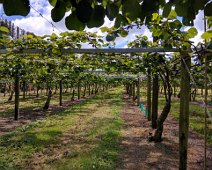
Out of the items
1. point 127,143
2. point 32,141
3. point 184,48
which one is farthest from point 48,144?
point 184,48

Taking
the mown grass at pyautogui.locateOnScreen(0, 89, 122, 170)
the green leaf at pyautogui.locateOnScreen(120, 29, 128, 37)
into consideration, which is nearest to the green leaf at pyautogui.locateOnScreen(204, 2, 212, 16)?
the green leaf at pyautogui.locateOnScreen(120, 29, 128, 37)

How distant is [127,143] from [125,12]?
858 cm

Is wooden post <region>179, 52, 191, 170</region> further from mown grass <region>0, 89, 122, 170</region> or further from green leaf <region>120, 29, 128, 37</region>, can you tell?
green leaf <region>120, 29, 128, 37</region>

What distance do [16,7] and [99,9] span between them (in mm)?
352

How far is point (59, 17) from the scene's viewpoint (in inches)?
50.9

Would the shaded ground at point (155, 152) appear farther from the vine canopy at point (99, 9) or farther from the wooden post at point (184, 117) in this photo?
the vine canopy at point (99, 9)

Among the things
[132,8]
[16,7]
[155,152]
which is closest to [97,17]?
[132,8]

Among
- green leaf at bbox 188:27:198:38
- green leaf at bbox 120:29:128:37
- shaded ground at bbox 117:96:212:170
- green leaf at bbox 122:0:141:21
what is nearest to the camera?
green leaf at bbox 122:0:141:21

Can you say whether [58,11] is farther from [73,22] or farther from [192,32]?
[192,32]

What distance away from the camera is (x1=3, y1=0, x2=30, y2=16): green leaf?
115cm

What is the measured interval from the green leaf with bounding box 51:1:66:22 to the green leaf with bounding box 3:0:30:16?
143 mm

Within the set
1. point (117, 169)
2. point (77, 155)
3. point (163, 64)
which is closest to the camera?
point (117, 169)

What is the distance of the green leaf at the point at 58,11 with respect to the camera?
4.24 feet

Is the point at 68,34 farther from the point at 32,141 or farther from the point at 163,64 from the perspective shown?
the point at 32,141
